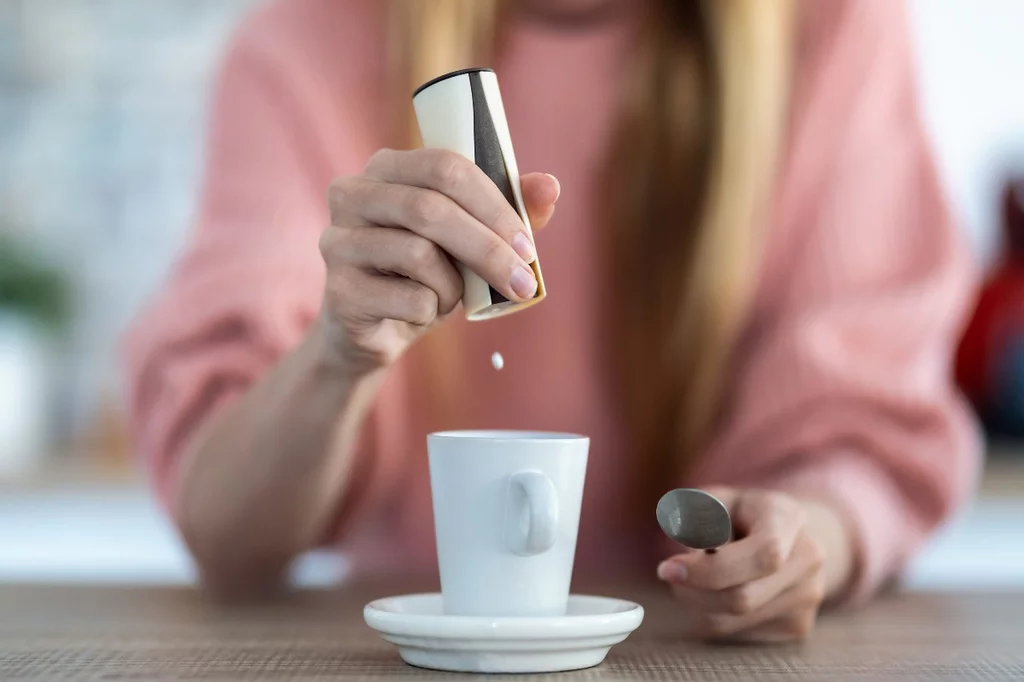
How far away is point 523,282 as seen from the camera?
0.64 meters

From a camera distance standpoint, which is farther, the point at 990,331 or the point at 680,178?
the point at 990,331

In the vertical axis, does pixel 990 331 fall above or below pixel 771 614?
above

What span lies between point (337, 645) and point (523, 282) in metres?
0.26

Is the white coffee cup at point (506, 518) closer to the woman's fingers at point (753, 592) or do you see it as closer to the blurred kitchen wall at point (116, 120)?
the woman's fingers at point (753, 592)

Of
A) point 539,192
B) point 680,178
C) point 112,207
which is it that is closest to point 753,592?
point 539,192

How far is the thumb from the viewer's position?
0.68m

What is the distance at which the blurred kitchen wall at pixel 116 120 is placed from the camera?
2332 millimetres

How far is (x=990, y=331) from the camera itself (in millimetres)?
1897

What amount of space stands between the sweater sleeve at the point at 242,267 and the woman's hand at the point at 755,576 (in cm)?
50

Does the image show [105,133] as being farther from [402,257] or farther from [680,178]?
[402,257]

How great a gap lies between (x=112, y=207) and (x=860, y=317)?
1.77 metres

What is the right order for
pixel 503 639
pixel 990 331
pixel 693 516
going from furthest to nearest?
pixel 990 331 → pixel 693 516 → pixel 503 639

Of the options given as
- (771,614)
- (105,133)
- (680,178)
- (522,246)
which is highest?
(105,133)

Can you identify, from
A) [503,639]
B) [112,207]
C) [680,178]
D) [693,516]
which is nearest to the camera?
[503,639]
